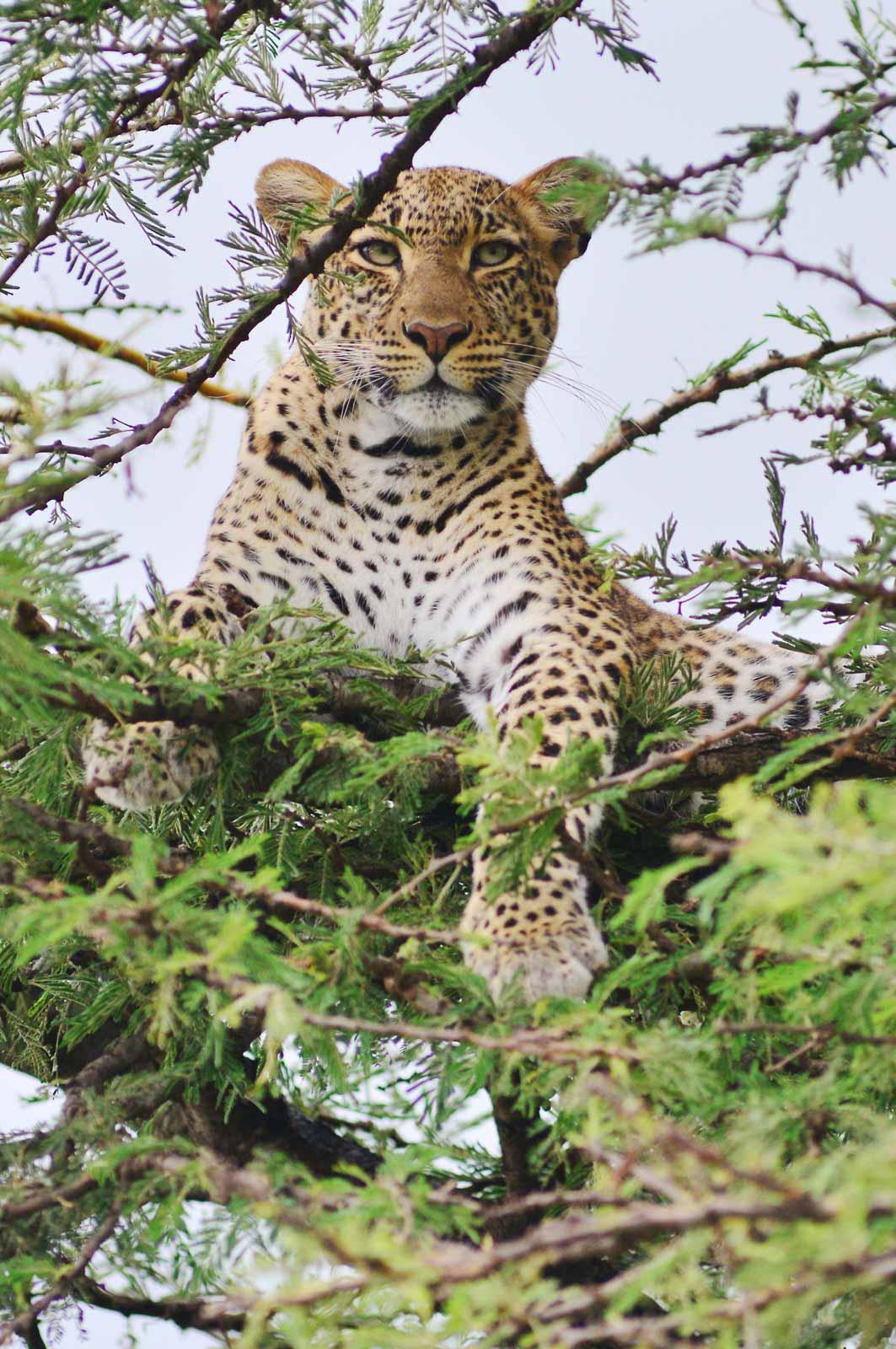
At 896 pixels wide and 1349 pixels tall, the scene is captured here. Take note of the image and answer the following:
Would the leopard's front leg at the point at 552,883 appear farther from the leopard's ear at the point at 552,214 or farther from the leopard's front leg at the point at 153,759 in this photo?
the leopard's ear at the point at 552,214

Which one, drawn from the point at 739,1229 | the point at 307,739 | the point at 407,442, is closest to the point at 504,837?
the point at 307,739

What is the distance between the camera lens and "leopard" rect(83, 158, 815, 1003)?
620 cm

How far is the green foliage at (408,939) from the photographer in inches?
90.2

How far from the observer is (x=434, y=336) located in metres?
6.76

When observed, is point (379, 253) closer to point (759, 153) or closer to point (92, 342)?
point (92, 342)

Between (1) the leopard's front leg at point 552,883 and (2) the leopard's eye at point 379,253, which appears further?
(2) the leopard's eye at point 379,253

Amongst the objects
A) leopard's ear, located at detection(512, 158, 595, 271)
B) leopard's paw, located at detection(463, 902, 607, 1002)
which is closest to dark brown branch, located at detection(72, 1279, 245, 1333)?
leopard's paw, located at detection(463, 902, 607, 1002)

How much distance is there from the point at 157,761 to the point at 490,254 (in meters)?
3.67

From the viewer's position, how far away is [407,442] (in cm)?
708

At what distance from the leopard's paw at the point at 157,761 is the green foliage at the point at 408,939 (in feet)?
0.25

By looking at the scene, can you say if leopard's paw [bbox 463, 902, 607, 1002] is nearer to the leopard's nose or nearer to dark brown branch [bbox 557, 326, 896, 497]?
dark brown branch [bbox 557, 326, 896, 497]

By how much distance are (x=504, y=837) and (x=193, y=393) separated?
165 centimetres

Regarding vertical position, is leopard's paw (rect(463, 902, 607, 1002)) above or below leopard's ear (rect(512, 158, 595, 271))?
below

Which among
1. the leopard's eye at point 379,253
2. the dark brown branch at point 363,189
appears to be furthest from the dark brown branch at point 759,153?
the leopard's eye at point 379,253
